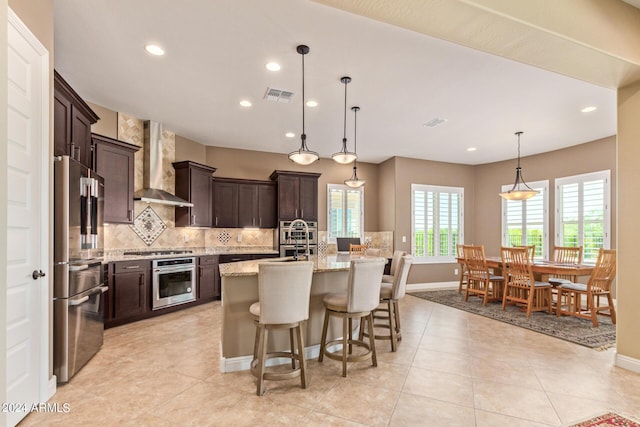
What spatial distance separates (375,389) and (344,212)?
5360 millimetres

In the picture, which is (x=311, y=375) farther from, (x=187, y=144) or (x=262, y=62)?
(x=187, y=144)

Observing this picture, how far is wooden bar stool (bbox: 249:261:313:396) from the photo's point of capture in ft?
8.37

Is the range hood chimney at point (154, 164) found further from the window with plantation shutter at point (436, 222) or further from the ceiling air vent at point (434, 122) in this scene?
the window with plantation shutter at point (436, 222)

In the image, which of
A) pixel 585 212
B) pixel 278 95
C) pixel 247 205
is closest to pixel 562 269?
pixel 585 212

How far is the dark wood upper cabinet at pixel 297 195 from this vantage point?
22.4 feet

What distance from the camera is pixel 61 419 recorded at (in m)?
2.27

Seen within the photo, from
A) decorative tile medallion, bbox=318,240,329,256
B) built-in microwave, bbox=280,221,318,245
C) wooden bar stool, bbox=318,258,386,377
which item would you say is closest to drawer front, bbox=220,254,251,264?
built-in microwave, bbox=280,221,318,245

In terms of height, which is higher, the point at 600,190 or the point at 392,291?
the point at 600,190

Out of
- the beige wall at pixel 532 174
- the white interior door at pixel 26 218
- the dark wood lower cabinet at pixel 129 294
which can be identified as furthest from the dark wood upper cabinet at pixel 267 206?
the beige wall at pixel 532 174

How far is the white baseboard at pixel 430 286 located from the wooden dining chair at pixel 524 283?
81.8 inches

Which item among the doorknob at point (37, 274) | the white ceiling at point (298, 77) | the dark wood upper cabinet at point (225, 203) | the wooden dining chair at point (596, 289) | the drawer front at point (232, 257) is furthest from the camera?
the dark wood upper cabinet at point (225, 203)

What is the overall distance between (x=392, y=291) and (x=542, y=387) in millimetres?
1500

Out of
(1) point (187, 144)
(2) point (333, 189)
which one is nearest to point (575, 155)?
(2) point (333, 189)

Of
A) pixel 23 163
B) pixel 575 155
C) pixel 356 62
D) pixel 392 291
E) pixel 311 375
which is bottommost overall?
pixel 311 375
